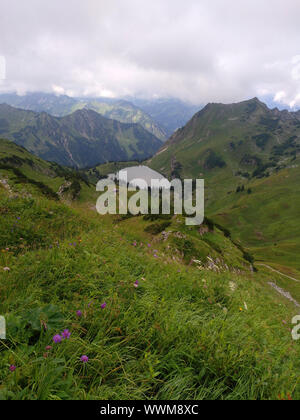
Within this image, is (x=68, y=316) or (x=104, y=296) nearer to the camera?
(x=68, y=316)

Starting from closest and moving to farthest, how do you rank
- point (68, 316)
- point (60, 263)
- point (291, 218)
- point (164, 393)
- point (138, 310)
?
point (164, 393) < point (68, 316) < point (138, 310) < point (60, 263) < point (291, 218)

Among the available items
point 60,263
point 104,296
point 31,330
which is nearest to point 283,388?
point 104,296

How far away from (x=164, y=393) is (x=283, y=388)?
1.72 metres

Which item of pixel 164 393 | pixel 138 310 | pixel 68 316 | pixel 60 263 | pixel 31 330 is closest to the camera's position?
pixel 164 393

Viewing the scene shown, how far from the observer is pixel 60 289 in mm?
4129

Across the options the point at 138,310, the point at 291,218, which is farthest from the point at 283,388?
the point at 291,218

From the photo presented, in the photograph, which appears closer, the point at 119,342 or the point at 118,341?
the point at 119,342

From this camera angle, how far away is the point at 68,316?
3404mm

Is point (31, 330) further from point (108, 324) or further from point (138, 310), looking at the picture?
point (138, 310)
